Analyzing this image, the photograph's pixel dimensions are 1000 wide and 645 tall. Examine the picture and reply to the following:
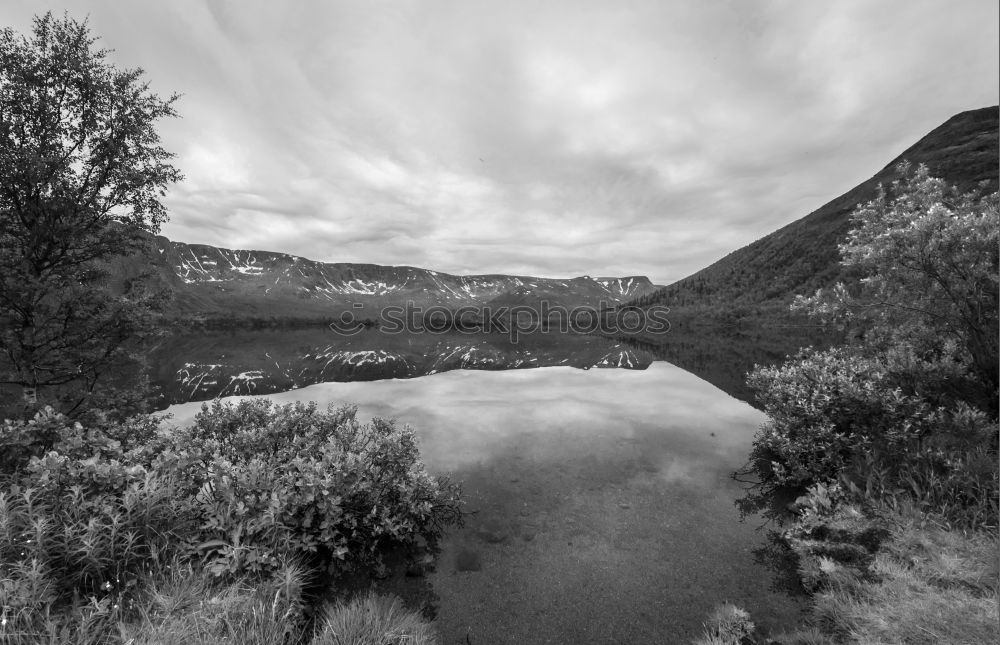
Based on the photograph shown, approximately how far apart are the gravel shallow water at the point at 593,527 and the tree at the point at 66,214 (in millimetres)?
11146

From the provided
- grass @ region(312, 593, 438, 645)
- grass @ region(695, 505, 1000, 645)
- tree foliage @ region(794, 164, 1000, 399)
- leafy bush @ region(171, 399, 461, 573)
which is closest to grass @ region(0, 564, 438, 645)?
grass @ region(312, 593, 438, 645)

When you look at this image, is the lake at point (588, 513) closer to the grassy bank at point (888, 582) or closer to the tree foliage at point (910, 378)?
the grassy bank at point (888, 582)

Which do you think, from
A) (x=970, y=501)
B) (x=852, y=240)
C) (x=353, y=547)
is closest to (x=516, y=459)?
(x=353, y=547)

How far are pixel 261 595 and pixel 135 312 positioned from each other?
30.8 feet

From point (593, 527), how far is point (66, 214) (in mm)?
17709

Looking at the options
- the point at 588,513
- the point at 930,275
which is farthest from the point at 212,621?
the point at 930,275

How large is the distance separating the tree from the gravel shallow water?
36.6 feet

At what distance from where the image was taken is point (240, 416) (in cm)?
1180

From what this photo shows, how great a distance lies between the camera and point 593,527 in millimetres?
10297

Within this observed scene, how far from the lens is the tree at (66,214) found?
991 cm

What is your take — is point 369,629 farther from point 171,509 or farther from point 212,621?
point 171,509

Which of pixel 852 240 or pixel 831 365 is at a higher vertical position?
pixel 852 240

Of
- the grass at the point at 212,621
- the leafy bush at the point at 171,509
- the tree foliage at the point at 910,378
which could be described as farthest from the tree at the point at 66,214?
the tree foliage at the point at 910,378

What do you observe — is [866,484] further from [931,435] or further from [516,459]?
[516,459]
